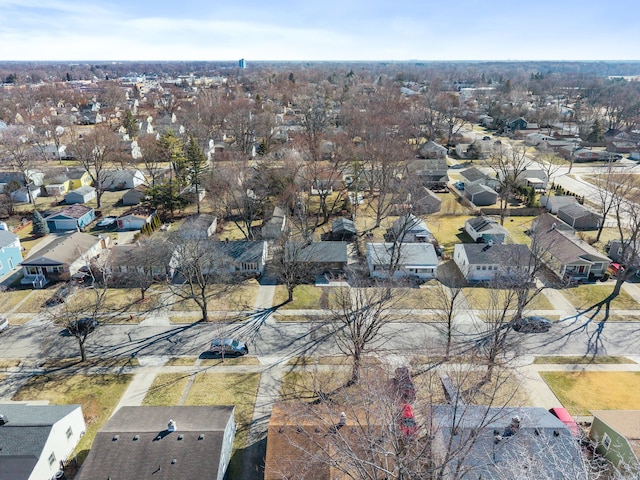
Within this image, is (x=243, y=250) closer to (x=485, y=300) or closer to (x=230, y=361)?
(x=230, y=361)

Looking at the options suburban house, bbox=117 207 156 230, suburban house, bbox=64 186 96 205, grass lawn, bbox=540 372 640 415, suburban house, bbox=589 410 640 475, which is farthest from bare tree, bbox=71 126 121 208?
suburban house, bbox=589 410 640 475

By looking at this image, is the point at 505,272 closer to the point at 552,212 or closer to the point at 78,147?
the point at 552,212

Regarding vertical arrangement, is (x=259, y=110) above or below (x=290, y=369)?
above

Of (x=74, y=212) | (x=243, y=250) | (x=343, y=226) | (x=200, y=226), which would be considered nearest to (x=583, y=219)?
(x=343, y=226)

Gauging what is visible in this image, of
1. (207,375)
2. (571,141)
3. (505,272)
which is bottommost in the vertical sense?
(207,375)

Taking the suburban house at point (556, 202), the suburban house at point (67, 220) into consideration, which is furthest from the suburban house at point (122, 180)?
the suburban house at point (556, 202)

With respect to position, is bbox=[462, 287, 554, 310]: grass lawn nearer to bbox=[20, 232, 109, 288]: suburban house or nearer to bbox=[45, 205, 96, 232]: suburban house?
bbox=[20, 232, 109, 288]: suburban house

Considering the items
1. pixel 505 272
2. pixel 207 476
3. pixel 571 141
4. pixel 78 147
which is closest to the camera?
pixel 207 476

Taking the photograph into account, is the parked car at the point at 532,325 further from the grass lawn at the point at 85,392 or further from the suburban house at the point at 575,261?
the grass lawn at the point at 85,392

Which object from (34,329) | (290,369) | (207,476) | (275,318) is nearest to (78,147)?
(34,329)
